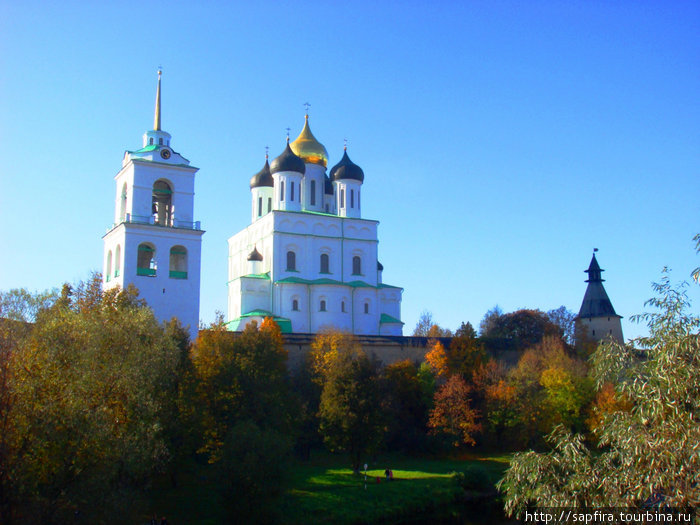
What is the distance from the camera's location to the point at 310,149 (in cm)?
4856

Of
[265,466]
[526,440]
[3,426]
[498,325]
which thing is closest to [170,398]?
[265,466]

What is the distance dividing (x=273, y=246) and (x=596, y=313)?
66.8 ft

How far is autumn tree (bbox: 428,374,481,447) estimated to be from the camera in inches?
1217

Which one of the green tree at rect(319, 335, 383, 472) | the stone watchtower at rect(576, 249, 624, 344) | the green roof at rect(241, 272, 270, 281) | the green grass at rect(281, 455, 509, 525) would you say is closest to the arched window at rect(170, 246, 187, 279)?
the green tree at rect(319, 335, 383, 472)

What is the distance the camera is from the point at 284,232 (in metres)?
43.8

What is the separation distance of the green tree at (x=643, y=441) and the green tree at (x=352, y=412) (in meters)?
14.7

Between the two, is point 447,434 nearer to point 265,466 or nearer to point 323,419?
point 323,419

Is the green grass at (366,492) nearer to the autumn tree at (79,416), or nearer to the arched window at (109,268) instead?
the autumn tree at (79,416)

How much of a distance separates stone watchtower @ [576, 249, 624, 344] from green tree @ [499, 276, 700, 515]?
35775 millimetres

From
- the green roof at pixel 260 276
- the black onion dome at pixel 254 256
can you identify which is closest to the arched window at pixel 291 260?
the green roof at pixel 260 276

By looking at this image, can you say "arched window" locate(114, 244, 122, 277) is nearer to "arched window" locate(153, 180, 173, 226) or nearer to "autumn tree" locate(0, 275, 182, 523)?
"arched window" locate(153, 180, 173, 226)

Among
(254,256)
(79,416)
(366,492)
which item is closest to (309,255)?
(254,256)

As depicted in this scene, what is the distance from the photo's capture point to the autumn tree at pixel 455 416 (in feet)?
101

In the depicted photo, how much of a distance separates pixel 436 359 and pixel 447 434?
415 centimetres
